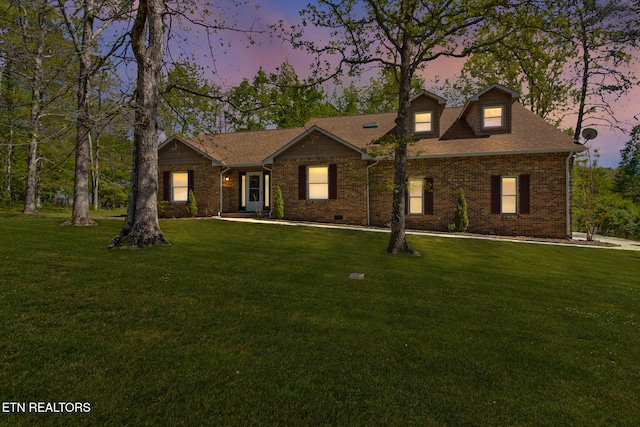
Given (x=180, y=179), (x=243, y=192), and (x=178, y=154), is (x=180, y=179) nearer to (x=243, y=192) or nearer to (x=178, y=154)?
(x=178, y=154)

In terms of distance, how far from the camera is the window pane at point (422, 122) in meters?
17.3

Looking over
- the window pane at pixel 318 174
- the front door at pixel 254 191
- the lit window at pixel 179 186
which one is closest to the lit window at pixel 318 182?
the window pane at pixel 318 174

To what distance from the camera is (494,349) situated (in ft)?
11.7

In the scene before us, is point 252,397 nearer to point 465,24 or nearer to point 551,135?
point 465,24

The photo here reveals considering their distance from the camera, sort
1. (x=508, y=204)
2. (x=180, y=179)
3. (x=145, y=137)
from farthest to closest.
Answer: (x=180, y=179), (x=508, y=204), (x=145, y=137)

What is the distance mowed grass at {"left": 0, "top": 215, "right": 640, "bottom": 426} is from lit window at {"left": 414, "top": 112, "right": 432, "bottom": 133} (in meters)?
11.9

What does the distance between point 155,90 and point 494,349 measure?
9955 millimetres

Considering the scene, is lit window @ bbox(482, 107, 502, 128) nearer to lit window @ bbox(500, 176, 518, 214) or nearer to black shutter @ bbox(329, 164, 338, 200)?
lit window @ bbox(500, 176, 518, 214)

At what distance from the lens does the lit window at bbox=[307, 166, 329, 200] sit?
17109 mm

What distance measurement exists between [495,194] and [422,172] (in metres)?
3.70

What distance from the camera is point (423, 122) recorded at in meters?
17.4

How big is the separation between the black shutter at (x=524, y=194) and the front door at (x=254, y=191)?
14.3 meters

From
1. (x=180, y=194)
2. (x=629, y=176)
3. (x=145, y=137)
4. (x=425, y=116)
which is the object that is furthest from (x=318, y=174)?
(x=629, y=176)

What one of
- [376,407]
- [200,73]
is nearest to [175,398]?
[376,407]
